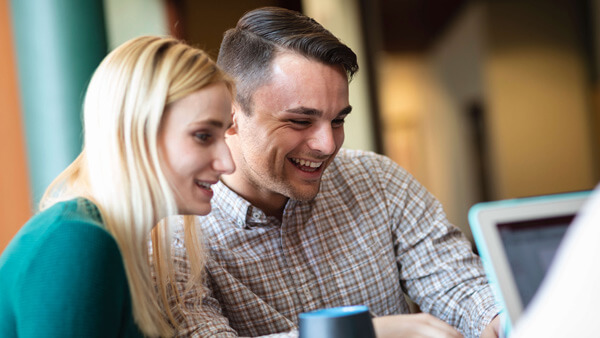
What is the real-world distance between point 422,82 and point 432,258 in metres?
9.16

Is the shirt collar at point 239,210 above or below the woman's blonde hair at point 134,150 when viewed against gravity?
below

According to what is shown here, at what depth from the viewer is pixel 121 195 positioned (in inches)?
37.7

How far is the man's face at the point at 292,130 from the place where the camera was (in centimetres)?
150

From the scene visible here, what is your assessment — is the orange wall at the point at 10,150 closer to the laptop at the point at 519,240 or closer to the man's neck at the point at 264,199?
the man's neck at the point at 264,199

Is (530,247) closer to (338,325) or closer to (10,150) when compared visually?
(338,325)

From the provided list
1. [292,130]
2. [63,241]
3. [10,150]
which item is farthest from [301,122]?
[10,150]

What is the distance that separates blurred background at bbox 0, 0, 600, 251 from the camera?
2.00 metres

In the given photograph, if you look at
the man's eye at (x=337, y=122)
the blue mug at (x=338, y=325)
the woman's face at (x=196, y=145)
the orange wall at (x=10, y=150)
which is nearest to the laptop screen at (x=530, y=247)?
the blue mug at (x=338, y=325)

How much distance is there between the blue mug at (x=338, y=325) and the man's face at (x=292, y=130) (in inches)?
28.4

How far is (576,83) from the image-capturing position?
6.29m

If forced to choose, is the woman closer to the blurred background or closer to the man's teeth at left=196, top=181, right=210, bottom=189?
the man's teeth at left=196, top=181, right=210, bottom=189

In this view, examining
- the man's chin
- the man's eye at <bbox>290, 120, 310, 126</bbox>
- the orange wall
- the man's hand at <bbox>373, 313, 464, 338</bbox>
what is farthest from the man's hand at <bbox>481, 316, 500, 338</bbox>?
the orange wall

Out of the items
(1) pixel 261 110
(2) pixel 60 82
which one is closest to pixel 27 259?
(1) pixel 261 110

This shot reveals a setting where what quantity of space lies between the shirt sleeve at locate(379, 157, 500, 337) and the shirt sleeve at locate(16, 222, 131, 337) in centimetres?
86
